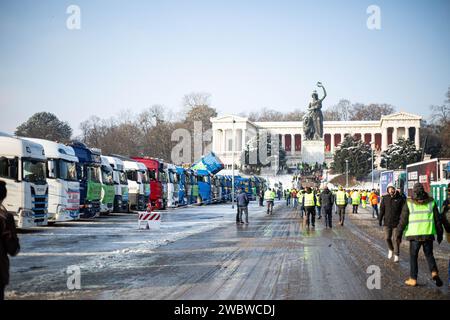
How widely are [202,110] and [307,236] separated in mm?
111100

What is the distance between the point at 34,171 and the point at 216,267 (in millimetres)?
10661

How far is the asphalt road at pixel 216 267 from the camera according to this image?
9.54 metres

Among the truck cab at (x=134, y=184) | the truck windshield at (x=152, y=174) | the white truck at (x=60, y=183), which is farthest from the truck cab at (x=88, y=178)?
the truck windshield at (x=152, y=174)

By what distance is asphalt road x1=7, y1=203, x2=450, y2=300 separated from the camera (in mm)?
9539

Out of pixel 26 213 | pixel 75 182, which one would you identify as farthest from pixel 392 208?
pixel 75 182

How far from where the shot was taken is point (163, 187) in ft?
140

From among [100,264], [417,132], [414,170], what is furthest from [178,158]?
[100,264]

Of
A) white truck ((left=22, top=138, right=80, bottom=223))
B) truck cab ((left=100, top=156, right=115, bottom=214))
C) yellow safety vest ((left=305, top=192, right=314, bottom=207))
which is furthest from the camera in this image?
truck cab ((left=100, top=156, right=115, bottom=214))

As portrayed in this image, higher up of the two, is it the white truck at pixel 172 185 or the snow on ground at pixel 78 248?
the white truck at pixel 172 185

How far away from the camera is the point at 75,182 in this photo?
25.7m

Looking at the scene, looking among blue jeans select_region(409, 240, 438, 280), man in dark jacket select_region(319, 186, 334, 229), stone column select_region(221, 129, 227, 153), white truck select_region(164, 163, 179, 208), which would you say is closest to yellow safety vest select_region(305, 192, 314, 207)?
man in dark jacket select_region(319, 186, 334, 229)

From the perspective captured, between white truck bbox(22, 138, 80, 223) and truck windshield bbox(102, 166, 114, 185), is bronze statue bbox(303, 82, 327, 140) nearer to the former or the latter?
truck windshield bbox(102, 166, 114, 185)

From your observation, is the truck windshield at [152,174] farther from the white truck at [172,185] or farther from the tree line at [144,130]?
the tree line at [144,130]

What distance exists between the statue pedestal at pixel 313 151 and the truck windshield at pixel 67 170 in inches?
4206
